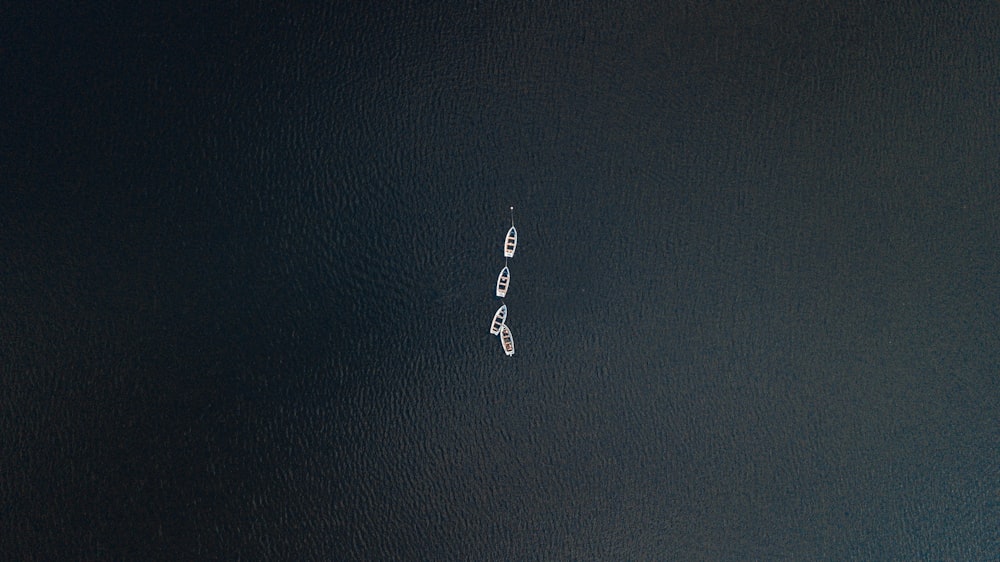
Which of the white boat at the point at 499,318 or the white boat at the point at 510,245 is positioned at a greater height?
the white boat at the point at 510,245

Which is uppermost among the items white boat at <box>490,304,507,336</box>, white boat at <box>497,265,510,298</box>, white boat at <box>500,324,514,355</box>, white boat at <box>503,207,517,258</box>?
white boat at <box>503,207,517,258</box>

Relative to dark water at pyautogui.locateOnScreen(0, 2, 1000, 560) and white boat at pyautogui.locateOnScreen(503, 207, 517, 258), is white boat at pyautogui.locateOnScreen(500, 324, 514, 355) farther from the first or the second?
white boat at pyautogui.locateOnScreen(503, 207, 517, 258)

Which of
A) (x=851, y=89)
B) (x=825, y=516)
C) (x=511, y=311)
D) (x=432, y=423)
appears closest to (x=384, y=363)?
(x=432, y=423)

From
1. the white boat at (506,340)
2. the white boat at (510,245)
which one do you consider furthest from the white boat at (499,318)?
the white boat at (510,245)

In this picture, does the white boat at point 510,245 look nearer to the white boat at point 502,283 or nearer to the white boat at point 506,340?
the white boat at point 502,283

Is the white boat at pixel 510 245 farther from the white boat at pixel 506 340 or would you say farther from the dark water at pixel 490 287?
the white boat at pixel 506 340

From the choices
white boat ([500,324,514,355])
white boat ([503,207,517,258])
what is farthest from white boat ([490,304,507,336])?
white boat ([503,207,517,258])

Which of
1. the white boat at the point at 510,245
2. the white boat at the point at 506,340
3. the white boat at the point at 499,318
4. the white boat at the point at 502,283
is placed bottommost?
the white boat at the point at 506,340
